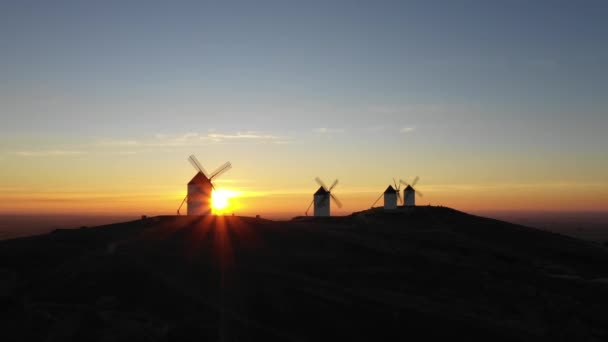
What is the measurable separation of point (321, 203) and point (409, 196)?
899 inches

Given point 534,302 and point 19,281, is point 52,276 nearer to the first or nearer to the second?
point 19,281

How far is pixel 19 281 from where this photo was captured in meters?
42.4

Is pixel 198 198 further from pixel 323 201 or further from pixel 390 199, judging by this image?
pixel 390 199

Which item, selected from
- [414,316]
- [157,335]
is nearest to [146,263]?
[157,335]

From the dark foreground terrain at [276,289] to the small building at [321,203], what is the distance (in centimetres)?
4472

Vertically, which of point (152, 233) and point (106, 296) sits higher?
point (152, 233)

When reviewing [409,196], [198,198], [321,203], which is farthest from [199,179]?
[409,196]

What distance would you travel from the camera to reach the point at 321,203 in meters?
110

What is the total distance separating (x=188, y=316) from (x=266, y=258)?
1481 centimetres

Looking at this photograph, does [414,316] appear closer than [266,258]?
Yes

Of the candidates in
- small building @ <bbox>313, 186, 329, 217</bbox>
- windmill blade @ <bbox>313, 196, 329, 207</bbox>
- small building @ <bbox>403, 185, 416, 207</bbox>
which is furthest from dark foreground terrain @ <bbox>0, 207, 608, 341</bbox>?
small building @ <bbox>403, 185, 416, 207</bbox>

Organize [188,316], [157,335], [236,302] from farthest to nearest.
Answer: [236,302] → [188,316] → [157,335]

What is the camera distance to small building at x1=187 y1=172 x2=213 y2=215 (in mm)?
75562

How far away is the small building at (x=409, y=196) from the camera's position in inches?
4685
